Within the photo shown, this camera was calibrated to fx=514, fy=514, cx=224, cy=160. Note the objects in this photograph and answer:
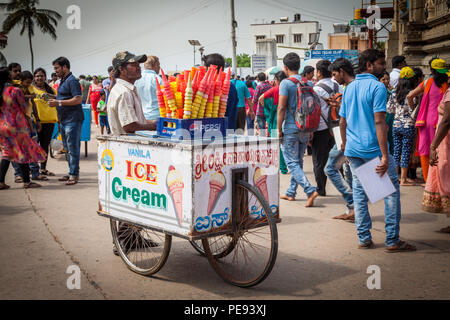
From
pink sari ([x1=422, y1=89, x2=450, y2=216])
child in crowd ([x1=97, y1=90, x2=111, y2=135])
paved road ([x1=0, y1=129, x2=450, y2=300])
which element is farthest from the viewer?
child in crowd ([x1=97, y1=90, x2=111, y2=135])

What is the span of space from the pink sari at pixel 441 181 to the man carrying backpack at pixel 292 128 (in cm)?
181

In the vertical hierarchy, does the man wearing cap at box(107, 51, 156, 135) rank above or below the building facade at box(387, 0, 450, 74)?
below

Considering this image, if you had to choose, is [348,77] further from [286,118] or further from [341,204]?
[341,204]

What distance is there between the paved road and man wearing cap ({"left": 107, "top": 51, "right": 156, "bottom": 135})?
1376 millimetres

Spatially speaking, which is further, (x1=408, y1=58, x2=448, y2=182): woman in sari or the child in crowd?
the child in crowd

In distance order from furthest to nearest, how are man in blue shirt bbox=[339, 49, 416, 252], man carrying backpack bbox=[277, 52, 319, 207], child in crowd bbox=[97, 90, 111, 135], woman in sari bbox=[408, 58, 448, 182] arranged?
child in crowd bbox=[97, 90, 111, 135], man carrying backpack bbox=[277, 52, 319, 207], woman in sari bbox=[408, 58, 448, 182], man in blue shirt bbox=[339, 49, 416, 252]

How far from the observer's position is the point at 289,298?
416 cm

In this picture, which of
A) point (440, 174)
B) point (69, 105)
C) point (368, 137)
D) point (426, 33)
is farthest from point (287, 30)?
point (368, 137)

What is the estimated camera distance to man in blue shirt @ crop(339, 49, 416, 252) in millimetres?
5254

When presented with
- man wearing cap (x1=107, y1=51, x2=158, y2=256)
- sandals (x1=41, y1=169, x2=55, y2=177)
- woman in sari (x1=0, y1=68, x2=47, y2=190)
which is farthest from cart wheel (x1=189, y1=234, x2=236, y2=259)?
sandals (x1=41, y1=169, x2=55, y2=177)

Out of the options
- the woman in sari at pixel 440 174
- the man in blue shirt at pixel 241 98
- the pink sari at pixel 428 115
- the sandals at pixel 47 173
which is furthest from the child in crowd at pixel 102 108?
the woman in sari at pixel 440 174

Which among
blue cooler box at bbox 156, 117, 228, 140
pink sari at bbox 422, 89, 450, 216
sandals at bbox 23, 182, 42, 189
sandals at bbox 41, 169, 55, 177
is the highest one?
blue cooler box at bbox 156, 117, 228, 140

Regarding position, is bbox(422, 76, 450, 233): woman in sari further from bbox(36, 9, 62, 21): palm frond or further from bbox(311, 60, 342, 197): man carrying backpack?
bbox(36, 9, 62, 21): palm frond
